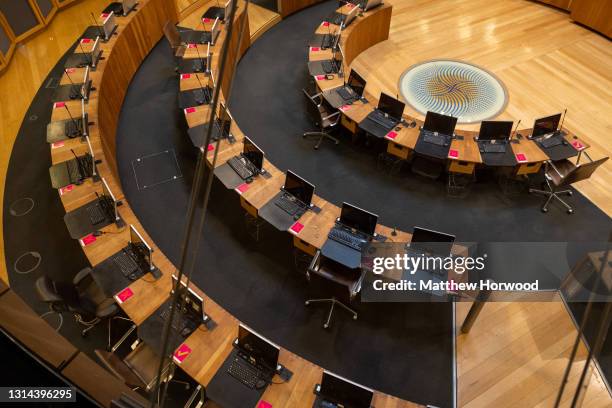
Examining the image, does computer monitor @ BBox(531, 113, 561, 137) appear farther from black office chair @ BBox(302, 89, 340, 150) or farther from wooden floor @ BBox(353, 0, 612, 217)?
black office chair @ BBox(302, 89, 340, 150)

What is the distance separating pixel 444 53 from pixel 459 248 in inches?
219

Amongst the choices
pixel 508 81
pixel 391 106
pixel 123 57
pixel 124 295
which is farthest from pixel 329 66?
pixel 124 295

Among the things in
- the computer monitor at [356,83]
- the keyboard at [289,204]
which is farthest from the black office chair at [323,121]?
the keyboard at [289,204]

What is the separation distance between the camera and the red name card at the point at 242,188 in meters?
5.76

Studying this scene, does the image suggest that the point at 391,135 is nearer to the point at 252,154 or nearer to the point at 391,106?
the point at 391,106

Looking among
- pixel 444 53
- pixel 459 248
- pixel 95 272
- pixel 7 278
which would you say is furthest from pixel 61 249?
pixel 444 53

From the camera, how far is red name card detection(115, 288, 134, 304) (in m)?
4.68

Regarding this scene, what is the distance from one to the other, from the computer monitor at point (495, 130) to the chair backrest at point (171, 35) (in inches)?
223

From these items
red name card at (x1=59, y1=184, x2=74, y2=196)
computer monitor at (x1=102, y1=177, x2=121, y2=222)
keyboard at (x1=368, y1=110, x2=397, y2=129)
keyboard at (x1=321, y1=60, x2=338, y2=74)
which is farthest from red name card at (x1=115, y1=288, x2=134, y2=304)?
keyboard at (x1=321, y1=60, x2=338, y2=74)

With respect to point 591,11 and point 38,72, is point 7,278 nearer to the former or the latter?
point 38,72

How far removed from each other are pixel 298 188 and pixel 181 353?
2.35 metres

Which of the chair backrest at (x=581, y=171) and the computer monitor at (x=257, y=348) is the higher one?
the chair backrest at (x=581, y=171)

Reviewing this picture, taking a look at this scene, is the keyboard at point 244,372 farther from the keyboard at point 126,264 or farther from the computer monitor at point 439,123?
the computer monitor at point 439,123

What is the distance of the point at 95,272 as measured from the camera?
4859 mm
